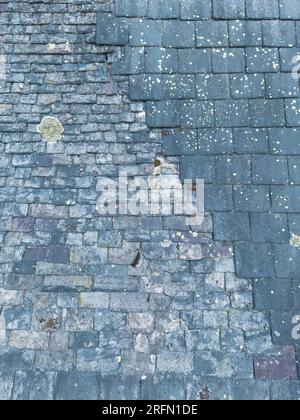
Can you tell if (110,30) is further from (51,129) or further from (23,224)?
(23,224)

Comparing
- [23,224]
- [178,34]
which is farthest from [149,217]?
[178,34]

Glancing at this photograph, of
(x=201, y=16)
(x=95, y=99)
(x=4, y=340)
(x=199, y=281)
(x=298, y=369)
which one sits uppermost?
(x=201, y=16)

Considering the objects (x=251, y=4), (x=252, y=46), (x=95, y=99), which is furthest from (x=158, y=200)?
(x=251, y=4)

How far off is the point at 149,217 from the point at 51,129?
122 centimetres

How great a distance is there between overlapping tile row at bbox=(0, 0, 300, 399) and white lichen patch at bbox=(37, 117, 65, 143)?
2.6 inches

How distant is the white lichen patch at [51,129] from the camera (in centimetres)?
391

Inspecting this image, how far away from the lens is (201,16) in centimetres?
412

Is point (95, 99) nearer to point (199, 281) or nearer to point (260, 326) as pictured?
point (199, 281)

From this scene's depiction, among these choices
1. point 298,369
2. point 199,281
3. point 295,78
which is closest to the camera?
point 298,369

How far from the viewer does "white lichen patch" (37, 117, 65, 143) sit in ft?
12.8

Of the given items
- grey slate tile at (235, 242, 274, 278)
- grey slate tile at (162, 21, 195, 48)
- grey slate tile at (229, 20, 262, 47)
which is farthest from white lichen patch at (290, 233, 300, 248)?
grey slate tile at (162, 21, 195, 48)

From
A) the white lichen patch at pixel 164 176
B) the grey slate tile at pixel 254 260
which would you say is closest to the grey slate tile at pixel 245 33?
the white lichen patch at pixel 164 176

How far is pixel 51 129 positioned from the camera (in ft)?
12.9

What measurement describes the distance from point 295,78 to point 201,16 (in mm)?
1073
